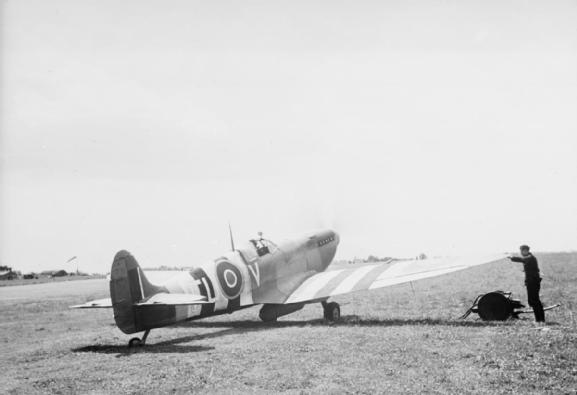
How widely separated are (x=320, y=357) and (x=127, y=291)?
4554mm

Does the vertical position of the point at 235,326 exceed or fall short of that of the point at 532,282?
it falls short

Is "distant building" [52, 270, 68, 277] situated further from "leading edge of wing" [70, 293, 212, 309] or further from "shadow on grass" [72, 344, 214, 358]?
"leading edge of wing" [70, 293, 212, 309]

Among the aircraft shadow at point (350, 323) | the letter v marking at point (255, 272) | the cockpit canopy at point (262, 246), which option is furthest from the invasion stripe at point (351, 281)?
the cockpit canopy at point (262, 246)

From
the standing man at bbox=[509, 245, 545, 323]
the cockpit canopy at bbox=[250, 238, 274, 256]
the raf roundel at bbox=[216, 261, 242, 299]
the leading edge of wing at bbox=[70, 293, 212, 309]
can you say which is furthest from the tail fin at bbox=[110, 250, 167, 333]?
the standing man at bbox=[509, 245, 545, 323]

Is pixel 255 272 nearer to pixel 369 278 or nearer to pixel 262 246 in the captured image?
pixel 262 246

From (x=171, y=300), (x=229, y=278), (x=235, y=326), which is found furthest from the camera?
(x=235, y=326)

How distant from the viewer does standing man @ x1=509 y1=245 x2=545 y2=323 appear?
9.30 metres

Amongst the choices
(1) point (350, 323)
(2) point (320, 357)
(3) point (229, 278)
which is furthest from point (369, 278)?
(2) point (320, 357)

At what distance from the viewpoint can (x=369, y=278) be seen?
41.0ft

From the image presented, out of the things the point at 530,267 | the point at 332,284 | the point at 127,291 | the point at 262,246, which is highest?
the point at 262,246

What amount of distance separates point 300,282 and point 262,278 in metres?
1.31

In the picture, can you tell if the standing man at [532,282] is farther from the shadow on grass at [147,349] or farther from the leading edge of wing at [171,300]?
the leading edge of wing at [171,300]

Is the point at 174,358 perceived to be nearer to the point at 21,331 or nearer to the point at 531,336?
the point at 531,336

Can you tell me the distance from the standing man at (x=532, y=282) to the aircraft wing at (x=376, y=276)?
145cm
